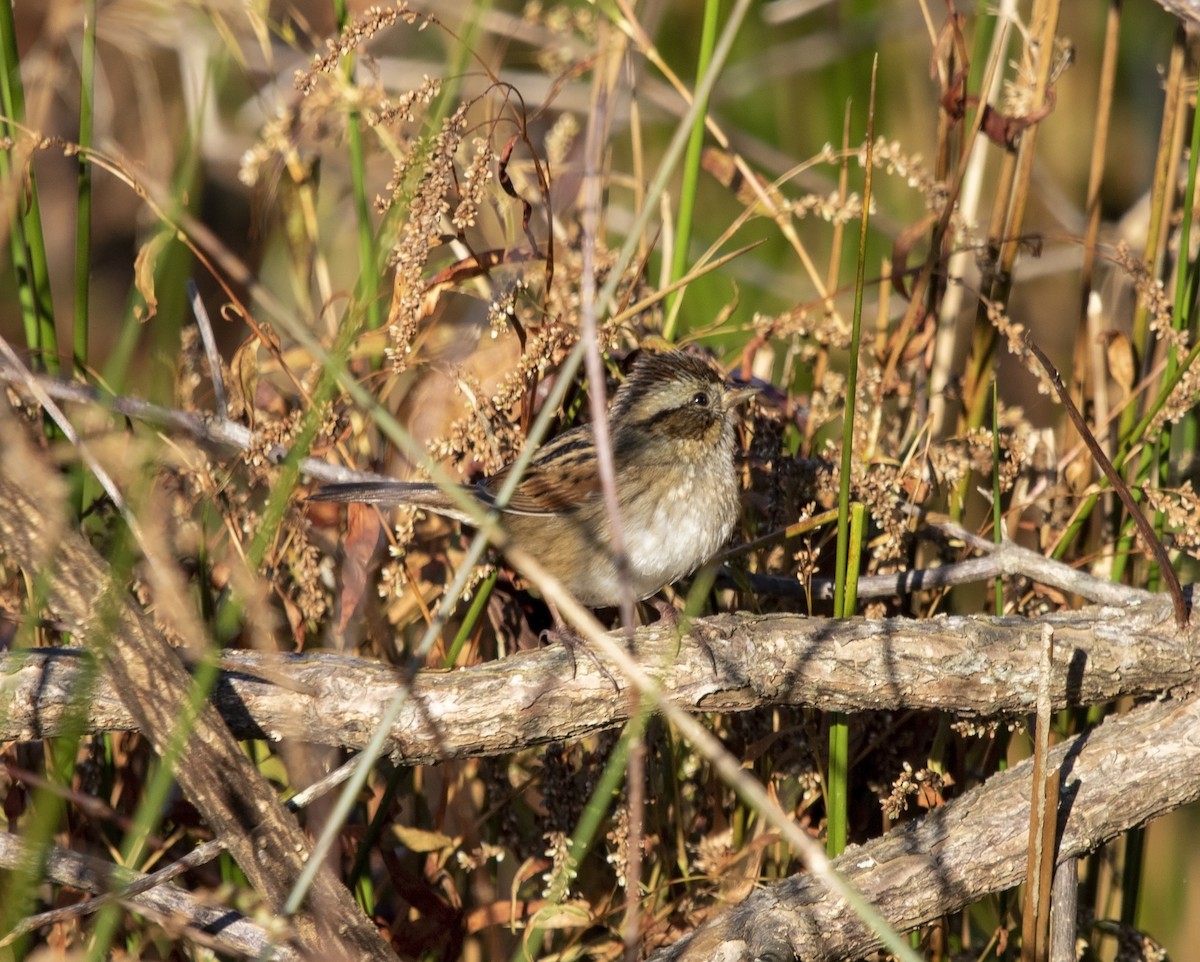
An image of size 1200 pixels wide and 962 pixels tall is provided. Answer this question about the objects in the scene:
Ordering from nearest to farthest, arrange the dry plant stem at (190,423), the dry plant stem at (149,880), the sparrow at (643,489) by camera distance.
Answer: the dry plant stem at (149,880) < the dry plant stem at (190,423) < the sparrow at (643,489)

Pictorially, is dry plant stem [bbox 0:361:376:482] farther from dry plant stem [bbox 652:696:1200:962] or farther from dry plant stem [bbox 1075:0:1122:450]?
dry plant stem [bbox 1075:0:1122:450]

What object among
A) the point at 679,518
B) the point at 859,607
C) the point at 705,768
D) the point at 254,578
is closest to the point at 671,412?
the point at 679,518

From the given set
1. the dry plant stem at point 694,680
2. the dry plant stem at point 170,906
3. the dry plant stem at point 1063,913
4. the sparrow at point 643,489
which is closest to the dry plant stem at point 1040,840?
the dry plant stem at point 1063,913

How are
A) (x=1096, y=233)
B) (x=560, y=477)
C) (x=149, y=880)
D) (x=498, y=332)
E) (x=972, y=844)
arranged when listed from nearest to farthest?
(x=149, y=880) → (x=972, y=844) → (x=498, y=332) → (x=1096, y=233) → (x=560, y=477)

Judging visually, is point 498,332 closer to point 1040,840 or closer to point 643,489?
point 643,489

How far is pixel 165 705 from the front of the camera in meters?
1.96

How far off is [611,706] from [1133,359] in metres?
1.45

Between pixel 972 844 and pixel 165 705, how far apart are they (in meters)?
1.39

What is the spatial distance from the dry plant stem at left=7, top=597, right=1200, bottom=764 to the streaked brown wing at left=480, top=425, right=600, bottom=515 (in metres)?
0.61

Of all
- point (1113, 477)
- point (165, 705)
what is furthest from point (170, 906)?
point (1113, 477)

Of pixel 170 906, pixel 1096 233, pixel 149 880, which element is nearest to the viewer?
pixel 149 880

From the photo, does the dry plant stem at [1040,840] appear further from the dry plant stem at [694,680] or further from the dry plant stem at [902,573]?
the dry plant stem at [902,573]

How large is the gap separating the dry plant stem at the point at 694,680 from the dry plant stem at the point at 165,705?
0.08 metres

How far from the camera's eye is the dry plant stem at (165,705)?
1.95 m
